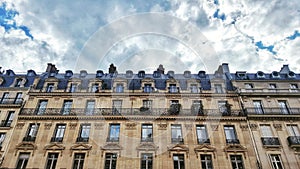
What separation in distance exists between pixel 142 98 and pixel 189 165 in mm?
6947

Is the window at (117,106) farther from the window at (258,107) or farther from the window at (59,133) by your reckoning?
the window at (258,107)

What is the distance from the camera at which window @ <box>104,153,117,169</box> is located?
55.0ft

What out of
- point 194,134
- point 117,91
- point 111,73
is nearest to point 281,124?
point 194,134

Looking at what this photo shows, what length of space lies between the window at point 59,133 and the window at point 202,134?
10849mm

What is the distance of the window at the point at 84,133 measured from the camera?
17.9 meters

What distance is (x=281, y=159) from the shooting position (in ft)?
55.0

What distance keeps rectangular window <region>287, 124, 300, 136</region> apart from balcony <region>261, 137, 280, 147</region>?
4.99 ft

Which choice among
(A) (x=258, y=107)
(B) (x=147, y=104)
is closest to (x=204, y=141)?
(B) (x=147, y=104)

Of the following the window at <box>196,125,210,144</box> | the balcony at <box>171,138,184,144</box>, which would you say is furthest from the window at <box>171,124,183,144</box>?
the window at <box>196,125,210,144</box>

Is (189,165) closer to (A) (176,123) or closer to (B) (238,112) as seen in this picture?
(A) (176,123)

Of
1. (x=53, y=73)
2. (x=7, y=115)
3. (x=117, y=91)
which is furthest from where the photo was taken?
(x=53, y=73)

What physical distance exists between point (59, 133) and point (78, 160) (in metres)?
2.92

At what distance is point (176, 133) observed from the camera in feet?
60.0

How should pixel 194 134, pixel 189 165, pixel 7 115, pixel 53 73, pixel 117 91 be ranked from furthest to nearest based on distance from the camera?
pixel 53 73
pixel 117 91
pixel 7 115
pixel 194 134
pixel 189 165
